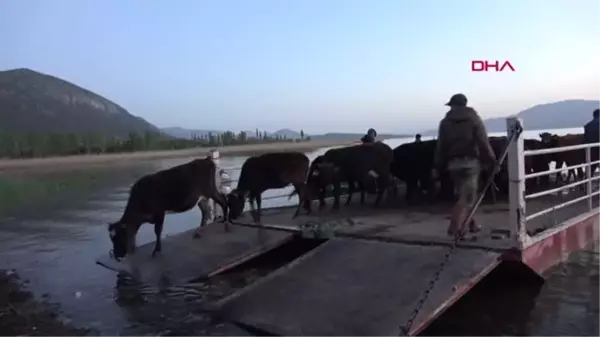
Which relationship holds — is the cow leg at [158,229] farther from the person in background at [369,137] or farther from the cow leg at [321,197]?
the person in background at [369,137]

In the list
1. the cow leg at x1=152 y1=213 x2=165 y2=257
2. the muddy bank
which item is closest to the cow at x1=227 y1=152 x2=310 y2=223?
the cow leg at x1=152 y1=213 x2=165 y2=257

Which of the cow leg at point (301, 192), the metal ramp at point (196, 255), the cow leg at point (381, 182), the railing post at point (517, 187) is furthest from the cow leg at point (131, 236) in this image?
the railing post at point (517, 187)

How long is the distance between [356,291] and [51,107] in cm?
15745

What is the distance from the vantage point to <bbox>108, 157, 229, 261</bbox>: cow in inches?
353

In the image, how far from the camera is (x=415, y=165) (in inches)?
440

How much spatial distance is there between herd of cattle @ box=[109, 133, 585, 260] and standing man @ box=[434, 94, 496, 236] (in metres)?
1.80

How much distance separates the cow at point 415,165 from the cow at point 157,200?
3837 millimetres

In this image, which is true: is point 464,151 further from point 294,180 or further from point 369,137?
point 369,137

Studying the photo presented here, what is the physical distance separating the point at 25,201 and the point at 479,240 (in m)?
19.4

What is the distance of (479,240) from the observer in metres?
6.80

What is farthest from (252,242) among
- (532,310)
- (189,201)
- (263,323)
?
(532,310)

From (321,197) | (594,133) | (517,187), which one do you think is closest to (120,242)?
(321,197)

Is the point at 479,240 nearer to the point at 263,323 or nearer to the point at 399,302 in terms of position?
the point at 399,302

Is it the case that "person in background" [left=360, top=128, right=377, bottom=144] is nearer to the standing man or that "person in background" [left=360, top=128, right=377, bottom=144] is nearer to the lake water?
the lake water
